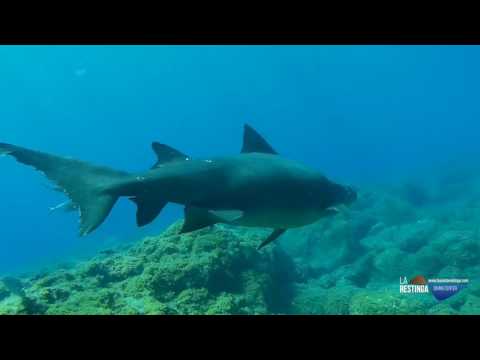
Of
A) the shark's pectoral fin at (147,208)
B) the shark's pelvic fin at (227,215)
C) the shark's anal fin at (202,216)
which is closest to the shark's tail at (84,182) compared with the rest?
the shark's pectoral fin at (147,208)

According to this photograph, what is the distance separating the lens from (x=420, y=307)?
6293 mm

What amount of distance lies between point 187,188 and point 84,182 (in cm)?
125

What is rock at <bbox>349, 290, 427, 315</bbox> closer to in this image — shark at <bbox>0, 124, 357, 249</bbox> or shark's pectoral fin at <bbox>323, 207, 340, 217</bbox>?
shark's pectoral fin at <bbox>323, 207, 340, 217</bbox>

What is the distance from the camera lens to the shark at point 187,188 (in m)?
4.89

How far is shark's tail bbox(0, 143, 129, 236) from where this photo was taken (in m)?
4.78

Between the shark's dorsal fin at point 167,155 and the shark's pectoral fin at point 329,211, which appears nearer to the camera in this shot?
the shark's dorsal fin at point 167,155

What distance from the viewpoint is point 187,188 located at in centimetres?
502

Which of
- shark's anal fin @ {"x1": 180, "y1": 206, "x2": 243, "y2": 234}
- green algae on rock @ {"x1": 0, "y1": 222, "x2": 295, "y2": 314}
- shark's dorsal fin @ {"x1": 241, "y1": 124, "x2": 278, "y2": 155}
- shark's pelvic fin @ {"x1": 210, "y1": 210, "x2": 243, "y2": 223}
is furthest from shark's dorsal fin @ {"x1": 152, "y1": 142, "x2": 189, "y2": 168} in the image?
green algae on rock @ {"x1": 0, "y1": 222, "x2": 295, "y2": 314}

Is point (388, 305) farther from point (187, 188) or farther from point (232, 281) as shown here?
point (187, 188)

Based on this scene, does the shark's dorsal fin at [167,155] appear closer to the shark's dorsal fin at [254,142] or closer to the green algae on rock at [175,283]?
the shark's dorsal fin at [254,142]

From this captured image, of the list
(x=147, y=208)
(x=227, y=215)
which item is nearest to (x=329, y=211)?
(x=227, y=215)

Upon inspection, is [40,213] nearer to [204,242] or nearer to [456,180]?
[456,180]
